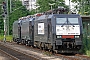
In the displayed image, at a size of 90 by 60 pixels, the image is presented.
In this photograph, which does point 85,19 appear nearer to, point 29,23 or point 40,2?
point 29,23

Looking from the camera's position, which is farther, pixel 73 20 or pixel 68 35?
pixel 73 20

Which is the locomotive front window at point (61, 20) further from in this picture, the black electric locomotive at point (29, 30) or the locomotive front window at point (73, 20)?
the black electric locomotive at point (29, 30)

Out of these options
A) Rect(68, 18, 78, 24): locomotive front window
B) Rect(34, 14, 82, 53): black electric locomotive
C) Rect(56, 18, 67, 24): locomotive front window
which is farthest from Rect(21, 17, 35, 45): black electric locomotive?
Rect(68, 18, 78, 24): locomotive front window

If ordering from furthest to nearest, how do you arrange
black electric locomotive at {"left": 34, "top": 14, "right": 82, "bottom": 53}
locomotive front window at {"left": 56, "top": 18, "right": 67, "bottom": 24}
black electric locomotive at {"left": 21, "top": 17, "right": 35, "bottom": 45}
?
black electric locomotive at {"left": 21, "top": 17, "right": 35, "bottom": 45}
locomotive front window at {"left": 56, "top": 18, "right": 67, "bottom": 24}
black electric locomotive at {"left": 34, "top": 14, "right": 82, "bottom": 53}

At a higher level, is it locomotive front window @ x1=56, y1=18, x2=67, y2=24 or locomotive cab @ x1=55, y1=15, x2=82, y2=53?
locomotive front window @ x1=56, y1=18, x2=67, y2=24

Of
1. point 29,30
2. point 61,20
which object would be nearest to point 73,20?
point 61,20

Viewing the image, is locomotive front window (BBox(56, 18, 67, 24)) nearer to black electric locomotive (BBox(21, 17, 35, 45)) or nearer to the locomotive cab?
the locomotive cab

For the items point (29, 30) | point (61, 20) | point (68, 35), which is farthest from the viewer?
point (29, 30)

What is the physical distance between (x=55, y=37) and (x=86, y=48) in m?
3.64

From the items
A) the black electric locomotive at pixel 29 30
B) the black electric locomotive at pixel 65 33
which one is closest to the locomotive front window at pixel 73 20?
the black electric locomotive at pixel 65 33

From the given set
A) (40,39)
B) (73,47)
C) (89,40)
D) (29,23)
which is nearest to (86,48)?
(89,40)

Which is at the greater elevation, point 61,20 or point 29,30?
point 61,20

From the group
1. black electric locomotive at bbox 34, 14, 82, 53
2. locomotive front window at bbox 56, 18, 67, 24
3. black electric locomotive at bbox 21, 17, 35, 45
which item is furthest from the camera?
black electric locomotive at bbox 21, 17, 35, 45

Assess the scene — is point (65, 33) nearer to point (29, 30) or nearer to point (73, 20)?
point (73, 20)
